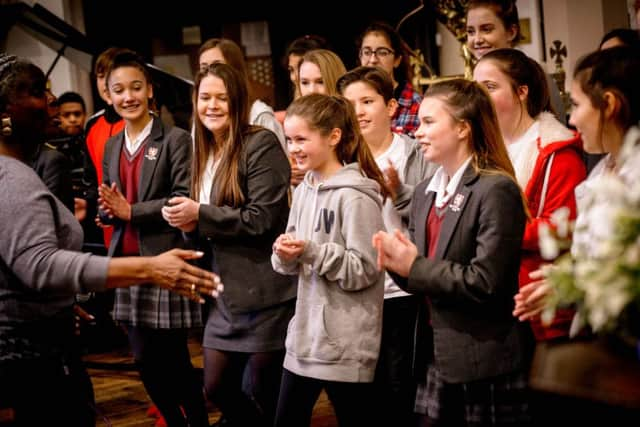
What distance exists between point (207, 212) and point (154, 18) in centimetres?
548

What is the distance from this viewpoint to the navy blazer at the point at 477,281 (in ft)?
7.79

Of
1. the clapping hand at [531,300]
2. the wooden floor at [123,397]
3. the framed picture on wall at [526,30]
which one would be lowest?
the wooden floor at [123,397]

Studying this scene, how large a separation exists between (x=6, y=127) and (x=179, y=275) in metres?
0.64

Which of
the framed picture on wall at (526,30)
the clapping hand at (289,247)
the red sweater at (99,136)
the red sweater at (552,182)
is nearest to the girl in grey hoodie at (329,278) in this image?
the clapping hand at (289,247)

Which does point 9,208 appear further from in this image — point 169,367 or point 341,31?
point 341,31

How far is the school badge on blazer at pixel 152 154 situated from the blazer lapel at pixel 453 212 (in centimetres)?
138

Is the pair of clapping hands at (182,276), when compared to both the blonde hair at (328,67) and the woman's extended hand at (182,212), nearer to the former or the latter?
the woman's extended hand at (182,212)

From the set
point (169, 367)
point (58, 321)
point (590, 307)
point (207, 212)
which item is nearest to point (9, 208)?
point (58, 321)

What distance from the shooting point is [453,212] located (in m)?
2.47

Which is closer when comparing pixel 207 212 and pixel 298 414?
pixel 298 414

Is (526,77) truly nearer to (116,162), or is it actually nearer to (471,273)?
(471,273)

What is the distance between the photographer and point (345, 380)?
107 inches

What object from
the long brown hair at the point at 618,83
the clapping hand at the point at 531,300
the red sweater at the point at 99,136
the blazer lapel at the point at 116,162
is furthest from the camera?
the red sweater at the point at 99,136

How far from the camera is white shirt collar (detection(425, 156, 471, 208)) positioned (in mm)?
2518
